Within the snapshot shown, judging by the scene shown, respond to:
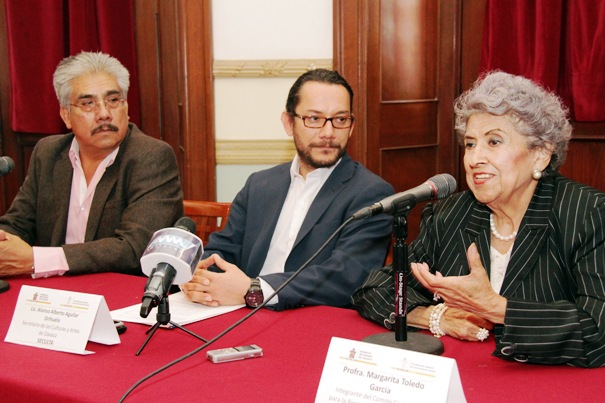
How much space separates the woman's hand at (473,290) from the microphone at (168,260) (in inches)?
22.3

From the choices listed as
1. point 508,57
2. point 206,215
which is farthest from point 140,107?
point 508,57

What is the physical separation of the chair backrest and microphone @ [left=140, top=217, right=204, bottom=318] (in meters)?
1.43

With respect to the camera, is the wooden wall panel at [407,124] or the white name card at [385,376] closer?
the white name card at [385,376]

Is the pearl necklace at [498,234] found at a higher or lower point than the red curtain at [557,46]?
lower

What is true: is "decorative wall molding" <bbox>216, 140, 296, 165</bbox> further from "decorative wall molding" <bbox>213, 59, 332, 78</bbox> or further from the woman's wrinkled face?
the woman's wrinkled face

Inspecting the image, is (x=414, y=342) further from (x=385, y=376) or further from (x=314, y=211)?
(x=314, y=211)

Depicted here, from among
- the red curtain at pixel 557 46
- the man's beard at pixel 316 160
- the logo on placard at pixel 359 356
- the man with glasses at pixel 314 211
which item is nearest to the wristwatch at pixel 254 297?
the man with glasses at pixel 314 211

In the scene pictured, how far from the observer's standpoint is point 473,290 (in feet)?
5.81

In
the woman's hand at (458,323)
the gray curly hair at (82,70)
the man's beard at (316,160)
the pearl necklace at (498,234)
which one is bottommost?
the woman's hand at (458,323)

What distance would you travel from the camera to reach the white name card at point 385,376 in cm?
137

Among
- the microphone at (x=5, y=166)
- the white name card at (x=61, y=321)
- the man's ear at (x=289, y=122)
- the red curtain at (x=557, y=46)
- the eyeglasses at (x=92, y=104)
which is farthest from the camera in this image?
the red curtain at (x=557, y=46)

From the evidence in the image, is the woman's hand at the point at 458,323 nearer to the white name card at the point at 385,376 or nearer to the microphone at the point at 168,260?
the white name card at the point at 385,376

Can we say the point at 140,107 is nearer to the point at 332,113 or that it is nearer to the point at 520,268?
the point at 332,113

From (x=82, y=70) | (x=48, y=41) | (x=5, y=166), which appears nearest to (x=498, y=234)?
(x=5, y=166)
